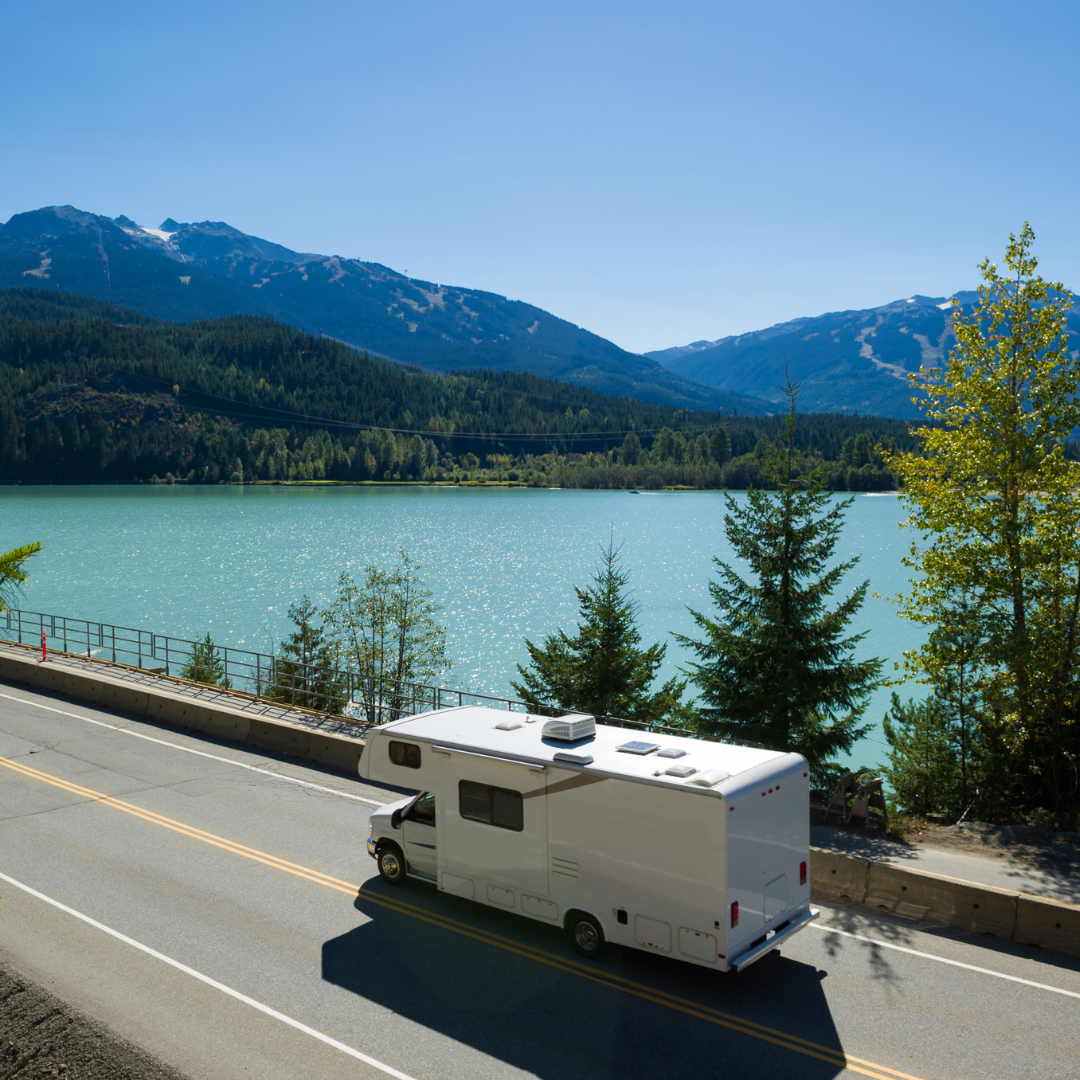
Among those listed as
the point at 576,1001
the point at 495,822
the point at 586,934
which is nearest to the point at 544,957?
the point at 586,934

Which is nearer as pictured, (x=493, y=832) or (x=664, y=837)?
(x=664, y=837)

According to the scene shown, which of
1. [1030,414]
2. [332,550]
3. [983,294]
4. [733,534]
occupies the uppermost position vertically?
[983,294]

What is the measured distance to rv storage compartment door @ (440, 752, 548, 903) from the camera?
9.85 metres

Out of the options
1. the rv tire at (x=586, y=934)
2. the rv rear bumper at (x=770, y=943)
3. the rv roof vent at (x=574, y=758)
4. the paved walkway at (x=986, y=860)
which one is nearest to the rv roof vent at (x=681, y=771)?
the rv roof vent at (x=574, y=758)

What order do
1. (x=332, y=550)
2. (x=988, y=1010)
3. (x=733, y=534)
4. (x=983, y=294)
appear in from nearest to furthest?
(x=988, y=1010), (x=983, y=294), (x=733, y=534), (x=332, y=550)

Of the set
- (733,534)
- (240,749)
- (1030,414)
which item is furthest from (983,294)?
(240,749)

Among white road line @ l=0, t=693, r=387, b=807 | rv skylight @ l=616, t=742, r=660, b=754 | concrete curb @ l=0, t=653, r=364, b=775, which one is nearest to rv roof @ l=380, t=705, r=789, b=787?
rv skylight @ l=616, t=742, r=660, b=754

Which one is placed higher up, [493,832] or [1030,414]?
[1030,414]

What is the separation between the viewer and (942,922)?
34.6 feet

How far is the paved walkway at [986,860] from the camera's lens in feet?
36.3

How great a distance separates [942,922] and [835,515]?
1104 cm

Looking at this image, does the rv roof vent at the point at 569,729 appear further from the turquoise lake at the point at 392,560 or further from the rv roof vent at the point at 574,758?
the turquoise lake at the point at 392,560

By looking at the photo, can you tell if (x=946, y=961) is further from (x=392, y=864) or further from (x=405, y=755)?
(x=392, y=864)

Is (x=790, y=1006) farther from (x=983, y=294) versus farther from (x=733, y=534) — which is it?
(x=983, y=294)
